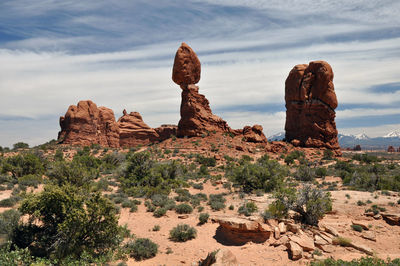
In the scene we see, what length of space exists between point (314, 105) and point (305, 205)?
3039 centimetres

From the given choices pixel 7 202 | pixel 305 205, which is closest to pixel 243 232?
pixel 305 205

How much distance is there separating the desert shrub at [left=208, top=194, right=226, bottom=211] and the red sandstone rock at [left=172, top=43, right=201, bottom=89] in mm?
25868

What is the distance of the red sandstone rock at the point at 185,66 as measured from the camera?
39219mm

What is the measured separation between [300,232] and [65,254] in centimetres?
818

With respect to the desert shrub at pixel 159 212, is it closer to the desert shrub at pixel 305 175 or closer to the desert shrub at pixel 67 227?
the desert shrub at pixel 67 227


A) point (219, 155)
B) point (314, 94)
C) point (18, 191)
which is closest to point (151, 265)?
point (18, 191)

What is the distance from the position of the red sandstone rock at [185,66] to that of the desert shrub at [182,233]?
3080 centimetres

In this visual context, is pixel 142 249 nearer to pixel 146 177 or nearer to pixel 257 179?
pixel 146 177

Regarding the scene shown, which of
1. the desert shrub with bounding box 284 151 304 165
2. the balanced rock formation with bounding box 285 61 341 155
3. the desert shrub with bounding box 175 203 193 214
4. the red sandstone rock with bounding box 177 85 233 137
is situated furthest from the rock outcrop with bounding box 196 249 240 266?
the balanced rock formation with bounding box 285 61 341 155

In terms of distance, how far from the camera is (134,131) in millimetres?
58531

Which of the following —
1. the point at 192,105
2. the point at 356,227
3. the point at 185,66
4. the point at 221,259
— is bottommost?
the point at 356,227

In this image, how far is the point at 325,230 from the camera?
1138 cm

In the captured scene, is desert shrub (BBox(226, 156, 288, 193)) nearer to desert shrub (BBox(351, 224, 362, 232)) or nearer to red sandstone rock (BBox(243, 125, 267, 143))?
desert shrub (BBox(351, 224, 362, 232))

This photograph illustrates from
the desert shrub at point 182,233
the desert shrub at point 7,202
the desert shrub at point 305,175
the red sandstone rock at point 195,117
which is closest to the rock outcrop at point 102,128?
the red sandstone rock at point 195,117
